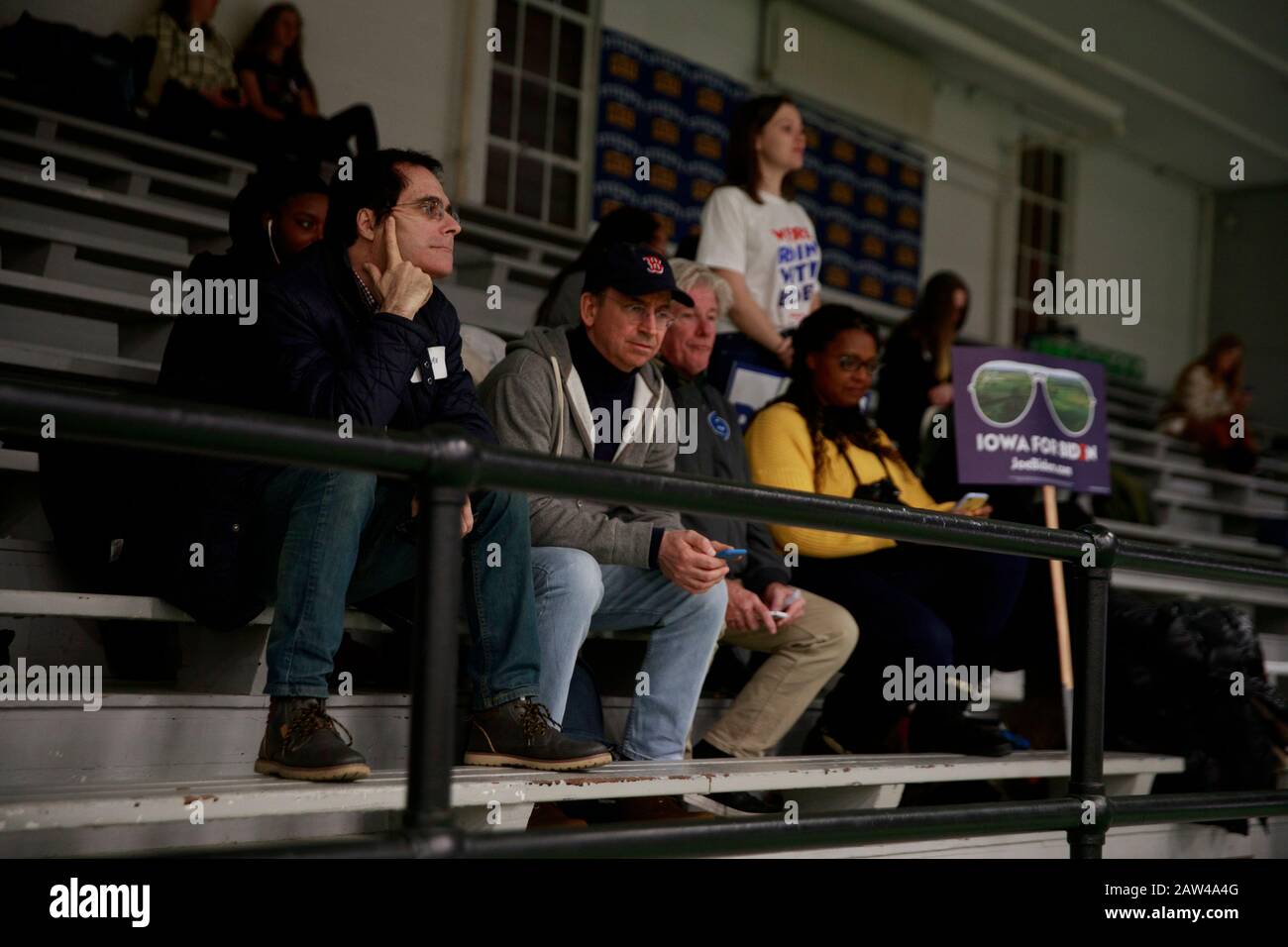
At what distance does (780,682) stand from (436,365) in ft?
3.70

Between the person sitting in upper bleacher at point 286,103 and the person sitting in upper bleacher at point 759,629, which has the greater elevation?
the person sitting in upper bleacher at point 286,103

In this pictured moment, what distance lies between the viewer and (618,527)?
2.84 m

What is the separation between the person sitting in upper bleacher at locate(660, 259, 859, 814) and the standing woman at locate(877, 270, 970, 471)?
4.49 feet

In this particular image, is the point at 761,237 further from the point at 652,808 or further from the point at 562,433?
the point at 652,808

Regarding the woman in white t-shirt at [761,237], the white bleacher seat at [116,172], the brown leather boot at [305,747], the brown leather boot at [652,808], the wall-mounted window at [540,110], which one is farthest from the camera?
the wall-mounted window at [540,110]

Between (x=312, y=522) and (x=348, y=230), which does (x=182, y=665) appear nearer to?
(x=312, y=522)

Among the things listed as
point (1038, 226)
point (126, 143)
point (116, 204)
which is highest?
point (1038, 226)

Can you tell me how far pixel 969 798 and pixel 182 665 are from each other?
6.40 ft

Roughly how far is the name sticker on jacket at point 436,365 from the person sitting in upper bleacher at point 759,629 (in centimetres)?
74

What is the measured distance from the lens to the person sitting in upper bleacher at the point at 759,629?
3.18m
